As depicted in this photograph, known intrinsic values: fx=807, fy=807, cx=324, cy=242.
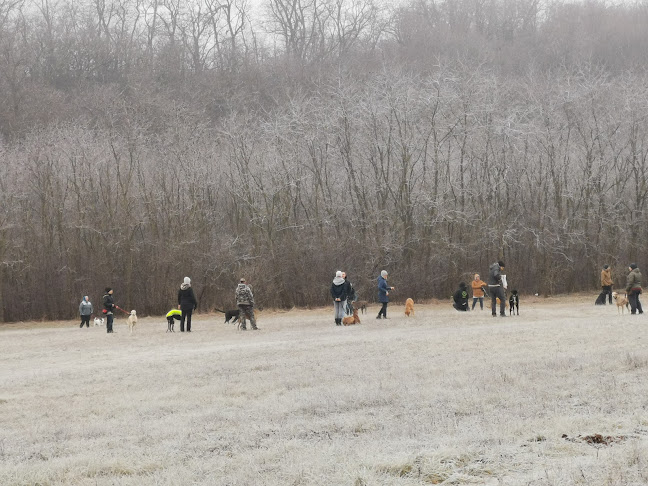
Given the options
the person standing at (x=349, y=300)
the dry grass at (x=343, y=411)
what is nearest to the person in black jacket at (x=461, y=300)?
the person standing at (x=349, y=300)

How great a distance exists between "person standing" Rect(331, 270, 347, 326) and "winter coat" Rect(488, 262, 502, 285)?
183 inches

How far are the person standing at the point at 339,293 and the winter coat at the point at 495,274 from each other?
4655 mm

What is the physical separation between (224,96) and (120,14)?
1897cm

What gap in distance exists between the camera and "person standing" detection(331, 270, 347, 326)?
26016mm

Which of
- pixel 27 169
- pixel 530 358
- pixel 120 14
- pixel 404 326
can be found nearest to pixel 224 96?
pixel 120 14

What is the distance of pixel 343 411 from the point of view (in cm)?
1074

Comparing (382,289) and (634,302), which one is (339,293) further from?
(634,302)

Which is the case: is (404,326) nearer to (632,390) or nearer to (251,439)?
(632,390)

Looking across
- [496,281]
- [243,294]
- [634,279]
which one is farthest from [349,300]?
[634,279]

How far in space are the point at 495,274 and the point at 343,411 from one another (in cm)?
1532

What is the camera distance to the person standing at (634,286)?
80.5 feet

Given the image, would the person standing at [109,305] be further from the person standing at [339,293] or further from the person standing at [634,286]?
the person standing at [634,286]

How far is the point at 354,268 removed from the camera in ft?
141

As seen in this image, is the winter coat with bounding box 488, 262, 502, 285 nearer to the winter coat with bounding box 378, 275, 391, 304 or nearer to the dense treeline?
the winter coat with bounding box 378, 275, 391, 304
